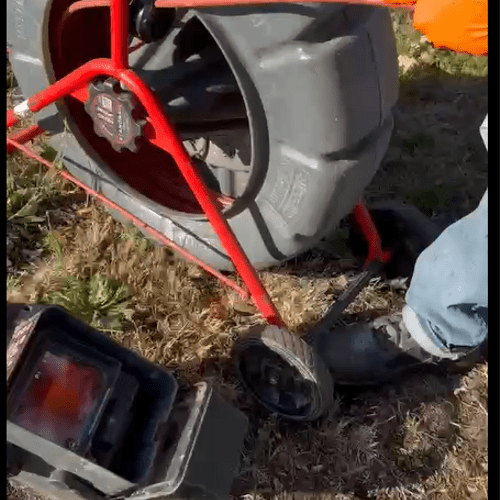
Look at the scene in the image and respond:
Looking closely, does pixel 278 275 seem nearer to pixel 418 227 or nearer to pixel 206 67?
pixel 418 227

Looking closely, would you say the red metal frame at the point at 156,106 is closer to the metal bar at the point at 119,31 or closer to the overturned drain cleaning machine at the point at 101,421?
the metal bar at the point at 119,31

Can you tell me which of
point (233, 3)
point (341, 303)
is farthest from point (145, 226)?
point (233, 3)

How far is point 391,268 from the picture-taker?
7.43 feet

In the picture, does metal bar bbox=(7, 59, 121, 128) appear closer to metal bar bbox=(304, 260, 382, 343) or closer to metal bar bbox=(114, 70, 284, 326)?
metal bar bbox=(114, 70, 284, 326)

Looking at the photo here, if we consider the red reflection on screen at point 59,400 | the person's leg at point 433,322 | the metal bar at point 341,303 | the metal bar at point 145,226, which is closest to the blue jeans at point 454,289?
the person's leg at point 433,322

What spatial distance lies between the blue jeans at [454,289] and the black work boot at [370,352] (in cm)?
8

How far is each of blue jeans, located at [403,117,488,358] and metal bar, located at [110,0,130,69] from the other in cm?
84

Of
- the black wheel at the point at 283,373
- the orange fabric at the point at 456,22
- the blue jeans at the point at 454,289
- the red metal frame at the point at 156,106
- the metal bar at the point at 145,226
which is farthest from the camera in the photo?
the metal bar at the point at 145,226

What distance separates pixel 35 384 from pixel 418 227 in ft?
4.07

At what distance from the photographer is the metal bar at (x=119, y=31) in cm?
167

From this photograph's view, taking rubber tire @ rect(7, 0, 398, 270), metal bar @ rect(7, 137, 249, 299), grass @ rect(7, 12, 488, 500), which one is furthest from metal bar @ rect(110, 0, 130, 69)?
grass @ rect(7, 12, 488, 500)

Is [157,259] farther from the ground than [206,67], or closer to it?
closer to it

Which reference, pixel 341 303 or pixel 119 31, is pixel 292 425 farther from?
pixel 119 31
